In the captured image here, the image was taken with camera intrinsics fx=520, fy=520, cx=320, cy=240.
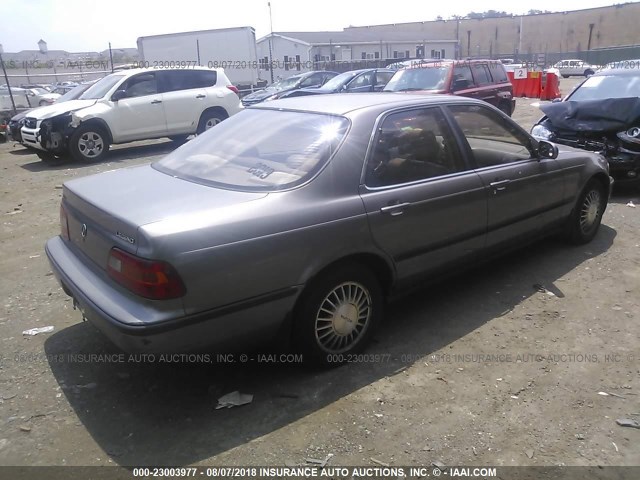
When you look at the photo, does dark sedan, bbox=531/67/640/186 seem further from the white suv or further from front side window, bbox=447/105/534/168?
the white suv

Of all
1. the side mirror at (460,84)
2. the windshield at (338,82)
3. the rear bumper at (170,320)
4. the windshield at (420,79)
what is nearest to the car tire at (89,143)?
the windshield at (420,79)

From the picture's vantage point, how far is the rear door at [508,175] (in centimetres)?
402

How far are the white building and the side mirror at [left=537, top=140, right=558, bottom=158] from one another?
34051 millimetres

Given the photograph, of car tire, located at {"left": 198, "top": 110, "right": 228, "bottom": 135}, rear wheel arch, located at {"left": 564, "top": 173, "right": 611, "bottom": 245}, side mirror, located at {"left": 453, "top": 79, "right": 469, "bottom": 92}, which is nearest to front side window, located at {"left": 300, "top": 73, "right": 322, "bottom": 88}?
car tire, located at {"left": 198, "top": 110, "right": 228, "bottom": 135}

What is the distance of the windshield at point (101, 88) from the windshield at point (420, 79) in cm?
596

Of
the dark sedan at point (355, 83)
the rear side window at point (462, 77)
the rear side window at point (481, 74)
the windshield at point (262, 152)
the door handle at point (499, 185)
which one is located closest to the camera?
the windshield at point (262, 152)

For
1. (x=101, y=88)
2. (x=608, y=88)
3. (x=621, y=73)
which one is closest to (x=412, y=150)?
(x=608, y=88)

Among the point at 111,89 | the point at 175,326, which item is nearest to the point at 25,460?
the point at 175,326

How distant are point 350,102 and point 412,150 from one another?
568mm

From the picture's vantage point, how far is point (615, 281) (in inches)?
179

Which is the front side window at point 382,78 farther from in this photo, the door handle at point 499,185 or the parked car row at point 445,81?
the door handle at point 499,185

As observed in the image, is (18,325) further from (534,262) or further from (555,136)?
(555,136)

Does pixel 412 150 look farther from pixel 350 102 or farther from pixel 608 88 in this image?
pixel 608 88

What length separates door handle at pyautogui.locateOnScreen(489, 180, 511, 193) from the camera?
399cm
